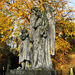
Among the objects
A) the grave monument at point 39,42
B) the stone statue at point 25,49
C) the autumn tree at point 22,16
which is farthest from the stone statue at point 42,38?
the autumn tree at point 22,16

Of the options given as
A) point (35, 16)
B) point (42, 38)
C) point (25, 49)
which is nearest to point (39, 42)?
point (42, 38)

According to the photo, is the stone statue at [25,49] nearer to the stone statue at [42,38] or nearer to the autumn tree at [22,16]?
the stone statue at [42,38]

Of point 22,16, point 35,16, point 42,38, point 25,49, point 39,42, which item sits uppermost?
point 22,16

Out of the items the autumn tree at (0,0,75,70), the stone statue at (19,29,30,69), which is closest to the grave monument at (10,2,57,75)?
the stone statue at (19,29,30,69)

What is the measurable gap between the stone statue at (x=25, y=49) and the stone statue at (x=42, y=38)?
1.91ft

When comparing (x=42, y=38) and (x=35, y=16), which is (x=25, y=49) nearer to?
(x=42, y=38)

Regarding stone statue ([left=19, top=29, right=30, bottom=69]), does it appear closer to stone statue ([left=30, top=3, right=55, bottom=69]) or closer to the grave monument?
the grave monument

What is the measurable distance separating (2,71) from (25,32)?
26637 millimetres

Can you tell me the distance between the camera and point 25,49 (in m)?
8.82

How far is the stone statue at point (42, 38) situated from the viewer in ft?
25.7

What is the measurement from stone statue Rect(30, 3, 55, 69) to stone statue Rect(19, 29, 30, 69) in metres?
0.58

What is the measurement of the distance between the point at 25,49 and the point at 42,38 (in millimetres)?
1251

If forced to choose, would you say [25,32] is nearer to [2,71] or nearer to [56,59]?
[56,59]

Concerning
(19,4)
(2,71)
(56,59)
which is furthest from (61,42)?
(2,71)
